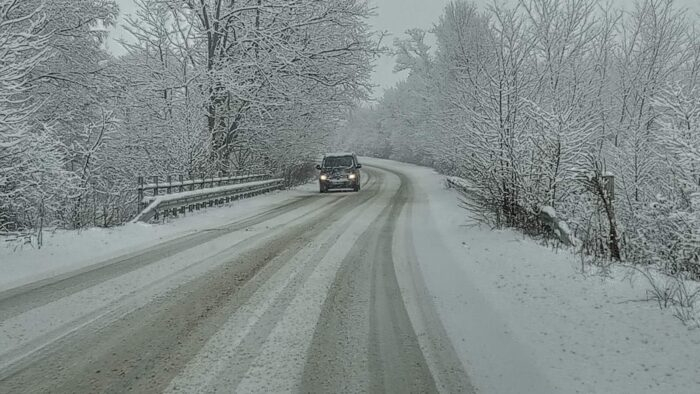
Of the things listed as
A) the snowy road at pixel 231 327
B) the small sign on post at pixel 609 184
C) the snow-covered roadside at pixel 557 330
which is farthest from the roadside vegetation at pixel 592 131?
the snowy road at pixel 231 327

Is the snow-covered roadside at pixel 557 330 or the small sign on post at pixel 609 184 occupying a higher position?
the small sign on post at pixel 609 184

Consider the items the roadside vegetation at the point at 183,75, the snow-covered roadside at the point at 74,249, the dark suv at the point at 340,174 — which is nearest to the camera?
the snow-covered roadside at the point at 74,249

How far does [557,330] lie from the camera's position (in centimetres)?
411

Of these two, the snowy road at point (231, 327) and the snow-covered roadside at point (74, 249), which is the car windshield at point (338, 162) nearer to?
the snow-covered roadside at point (74, 249)

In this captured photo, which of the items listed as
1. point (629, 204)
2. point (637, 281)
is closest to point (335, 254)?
point (637, 281)

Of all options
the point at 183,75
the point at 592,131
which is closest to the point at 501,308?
the point at 592,131

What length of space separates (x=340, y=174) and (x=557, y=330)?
20361 millimetres

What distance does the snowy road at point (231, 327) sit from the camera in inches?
128

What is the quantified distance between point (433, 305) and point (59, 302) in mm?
3945

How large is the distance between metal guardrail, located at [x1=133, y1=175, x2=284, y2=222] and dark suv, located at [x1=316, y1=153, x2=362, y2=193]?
9.55ft

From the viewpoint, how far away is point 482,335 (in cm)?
411

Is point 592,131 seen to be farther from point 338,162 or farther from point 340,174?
point 338,162

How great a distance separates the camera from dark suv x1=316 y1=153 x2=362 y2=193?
24.2 m

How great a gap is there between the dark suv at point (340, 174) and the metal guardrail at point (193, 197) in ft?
9.55
